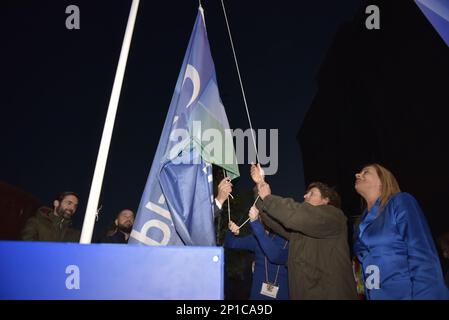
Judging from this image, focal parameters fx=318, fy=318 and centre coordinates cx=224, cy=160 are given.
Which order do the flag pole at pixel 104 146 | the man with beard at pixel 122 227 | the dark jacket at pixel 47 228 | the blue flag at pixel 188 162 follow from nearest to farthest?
the flag pole at pixel 104 146
the blue flag at pixel 188 162
the dark jacket at pixel 47 228
the man with beard at pixel 122 227

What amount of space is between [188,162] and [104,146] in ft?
2.61

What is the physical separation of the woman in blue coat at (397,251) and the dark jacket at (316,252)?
207 millimetres

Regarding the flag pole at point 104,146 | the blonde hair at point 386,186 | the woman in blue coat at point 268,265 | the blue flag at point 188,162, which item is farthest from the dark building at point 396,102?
the flag pole at point 104,146

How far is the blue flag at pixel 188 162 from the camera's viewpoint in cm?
252

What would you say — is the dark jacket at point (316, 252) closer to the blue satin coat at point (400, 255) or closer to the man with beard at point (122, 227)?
the blue satin coat at point (400, 255)

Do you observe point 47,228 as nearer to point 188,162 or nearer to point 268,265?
point 188,162

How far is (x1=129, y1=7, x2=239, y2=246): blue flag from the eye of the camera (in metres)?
2.52

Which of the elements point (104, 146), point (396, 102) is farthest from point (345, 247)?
point (396, 102)

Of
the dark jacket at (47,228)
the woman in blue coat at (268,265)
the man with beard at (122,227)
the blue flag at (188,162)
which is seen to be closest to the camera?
the blue flag at (188,162)

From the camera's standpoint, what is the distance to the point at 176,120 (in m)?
2.72

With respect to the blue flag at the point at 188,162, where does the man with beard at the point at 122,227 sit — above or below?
below

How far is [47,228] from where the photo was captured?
4.57m

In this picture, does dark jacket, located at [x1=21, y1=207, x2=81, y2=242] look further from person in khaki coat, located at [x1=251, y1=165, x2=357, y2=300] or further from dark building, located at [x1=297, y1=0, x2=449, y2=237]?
dark building, located at [x1=297, y1=0, x2=449, y2=237]
